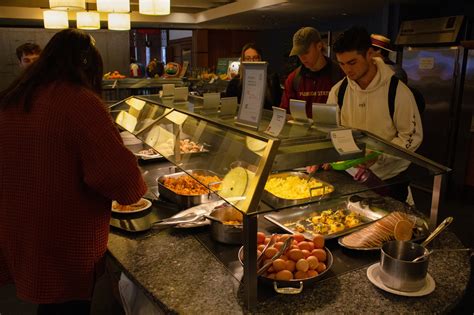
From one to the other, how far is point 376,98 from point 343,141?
0.87 metres

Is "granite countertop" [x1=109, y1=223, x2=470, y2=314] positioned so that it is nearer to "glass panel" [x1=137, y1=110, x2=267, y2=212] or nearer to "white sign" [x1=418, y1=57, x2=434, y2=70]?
"glass panel" [x1=137, y1=110, x2=267, y2=212]

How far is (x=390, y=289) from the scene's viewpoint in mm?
1462

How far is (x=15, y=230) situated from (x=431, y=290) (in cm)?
161

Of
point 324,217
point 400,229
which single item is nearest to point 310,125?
point 324,217

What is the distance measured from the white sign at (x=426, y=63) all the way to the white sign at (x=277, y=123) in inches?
188

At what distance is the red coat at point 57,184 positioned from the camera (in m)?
1.57

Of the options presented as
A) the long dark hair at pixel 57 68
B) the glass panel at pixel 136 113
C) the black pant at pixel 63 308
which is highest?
the long dark hair at pixel 57 68

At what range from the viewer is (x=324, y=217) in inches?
78.8

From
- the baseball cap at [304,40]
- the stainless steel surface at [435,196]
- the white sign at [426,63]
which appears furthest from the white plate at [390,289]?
the white sign at [426,63]

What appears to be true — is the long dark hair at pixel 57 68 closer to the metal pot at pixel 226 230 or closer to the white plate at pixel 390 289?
the metal pot at pixel 226 230

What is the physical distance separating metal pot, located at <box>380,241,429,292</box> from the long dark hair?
53.3 inches

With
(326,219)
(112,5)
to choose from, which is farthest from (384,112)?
(112,5)

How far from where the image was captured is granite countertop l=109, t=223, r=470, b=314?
139 centimetres

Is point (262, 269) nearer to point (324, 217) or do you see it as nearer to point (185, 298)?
point (185, 298)
